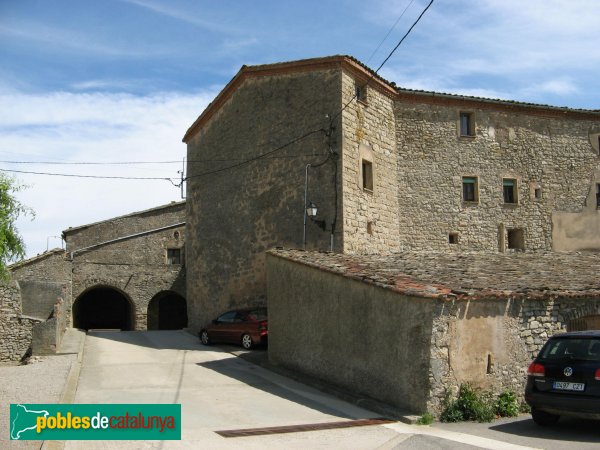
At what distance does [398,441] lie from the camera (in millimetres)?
8656

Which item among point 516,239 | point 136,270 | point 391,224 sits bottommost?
point 136,270

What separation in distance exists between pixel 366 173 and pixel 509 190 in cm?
663

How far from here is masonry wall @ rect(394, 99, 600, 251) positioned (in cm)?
2161

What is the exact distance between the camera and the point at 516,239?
23031 mm

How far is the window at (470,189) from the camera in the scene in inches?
884

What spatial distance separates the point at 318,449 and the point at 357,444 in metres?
0.64

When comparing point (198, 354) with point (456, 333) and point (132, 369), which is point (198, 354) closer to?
point (132, 369)

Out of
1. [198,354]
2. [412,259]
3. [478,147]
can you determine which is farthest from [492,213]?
[198,354]

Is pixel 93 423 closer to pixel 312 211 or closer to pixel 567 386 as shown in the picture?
pixel 567 386

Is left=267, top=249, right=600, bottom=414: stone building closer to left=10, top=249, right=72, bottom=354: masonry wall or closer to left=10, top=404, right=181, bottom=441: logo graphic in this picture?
left=10, top=404, right=181, bottom=441: logo graphic

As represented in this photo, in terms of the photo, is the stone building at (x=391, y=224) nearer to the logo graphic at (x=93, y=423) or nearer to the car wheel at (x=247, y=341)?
the car wheel at (x=247, y=341)

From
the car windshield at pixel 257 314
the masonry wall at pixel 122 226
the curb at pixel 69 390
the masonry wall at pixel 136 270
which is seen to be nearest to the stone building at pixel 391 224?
the car windshield at pixel 257 314

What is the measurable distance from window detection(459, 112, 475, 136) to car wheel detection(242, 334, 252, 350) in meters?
11.1

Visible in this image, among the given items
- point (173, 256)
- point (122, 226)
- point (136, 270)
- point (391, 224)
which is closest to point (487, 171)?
point (391, 224)
